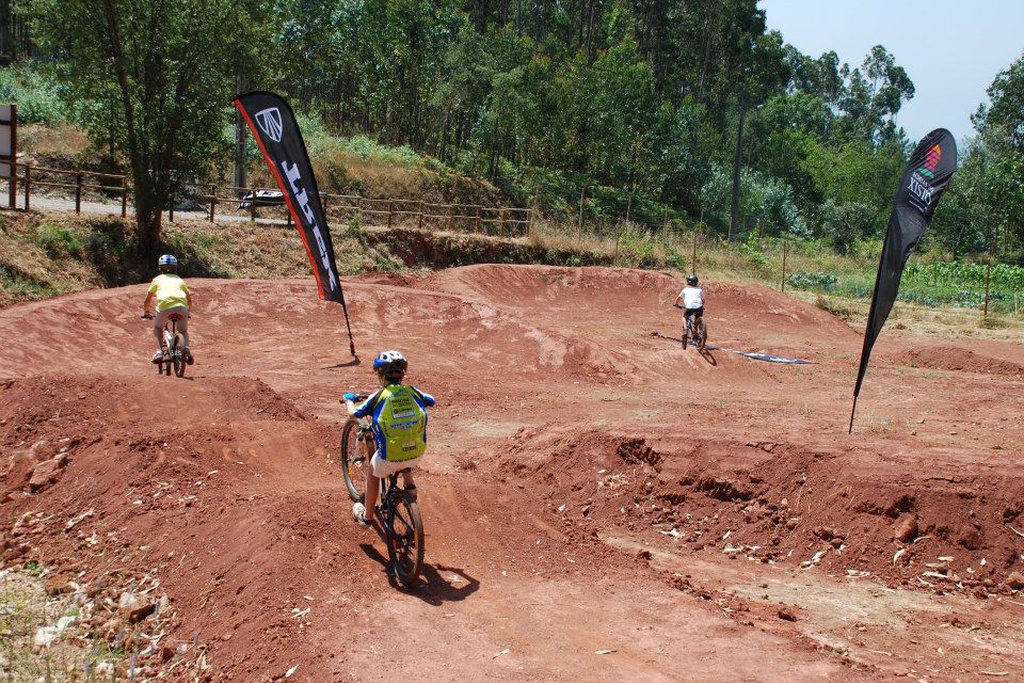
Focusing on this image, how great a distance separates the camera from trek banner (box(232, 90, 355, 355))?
50.5 ft

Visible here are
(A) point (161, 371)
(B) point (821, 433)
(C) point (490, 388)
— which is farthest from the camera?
(C) point (490, 388)

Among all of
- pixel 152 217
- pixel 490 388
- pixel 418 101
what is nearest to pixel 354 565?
pixel 490 388

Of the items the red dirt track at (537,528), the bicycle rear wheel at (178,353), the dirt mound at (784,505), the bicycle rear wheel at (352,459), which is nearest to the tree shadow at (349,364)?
the red dirt track at (537,528)

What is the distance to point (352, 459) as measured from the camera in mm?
8516

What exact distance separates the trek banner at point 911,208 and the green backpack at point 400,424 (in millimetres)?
5815

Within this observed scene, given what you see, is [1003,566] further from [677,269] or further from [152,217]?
[677,269]

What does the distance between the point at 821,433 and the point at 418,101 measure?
48.5 m

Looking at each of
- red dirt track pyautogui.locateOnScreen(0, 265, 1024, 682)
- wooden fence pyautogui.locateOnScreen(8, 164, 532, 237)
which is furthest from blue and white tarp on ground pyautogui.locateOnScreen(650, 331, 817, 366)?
wooden fence pyautogui.locateOnScreen(8, 164, 532, 237)

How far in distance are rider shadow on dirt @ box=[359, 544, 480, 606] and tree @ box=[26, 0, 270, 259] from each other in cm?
2045

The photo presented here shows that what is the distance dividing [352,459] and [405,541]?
4.80 feet

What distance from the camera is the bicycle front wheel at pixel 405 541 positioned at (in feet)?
23.0

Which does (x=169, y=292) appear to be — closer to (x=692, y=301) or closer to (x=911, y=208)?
(x=911, y=208)

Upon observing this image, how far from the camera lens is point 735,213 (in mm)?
58375

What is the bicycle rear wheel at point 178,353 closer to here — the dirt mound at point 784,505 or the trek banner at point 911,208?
the dirt mound at point 784,505
